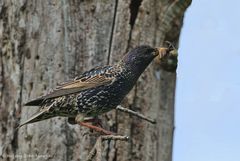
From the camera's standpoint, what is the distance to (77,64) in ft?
23.3

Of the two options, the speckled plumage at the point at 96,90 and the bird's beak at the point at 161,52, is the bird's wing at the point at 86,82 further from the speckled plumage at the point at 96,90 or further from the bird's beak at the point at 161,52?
the bird's beak at the point at 161,52

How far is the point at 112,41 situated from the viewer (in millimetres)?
7215

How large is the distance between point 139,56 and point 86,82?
38cm

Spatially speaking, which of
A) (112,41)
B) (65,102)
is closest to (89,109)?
(65,102)

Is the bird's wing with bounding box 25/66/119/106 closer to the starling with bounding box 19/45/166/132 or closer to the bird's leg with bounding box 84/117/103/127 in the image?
the starling with bounding box 19/45/166/132

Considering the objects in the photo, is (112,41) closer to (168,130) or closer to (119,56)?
(119,56)

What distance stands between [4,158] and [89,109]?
64cm

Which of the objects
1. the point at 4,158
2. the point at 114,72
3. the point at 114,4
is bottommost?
the point at 4,158

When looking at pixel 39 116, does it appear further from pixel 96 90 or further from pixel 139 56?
pixel 139 56

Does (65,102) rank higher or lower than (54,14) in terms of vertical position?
lower

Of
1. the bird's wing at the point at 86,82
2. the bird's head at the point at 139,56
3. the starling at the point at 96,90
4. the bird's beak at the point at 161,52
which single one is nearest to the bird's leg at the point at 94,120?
the starling at the point at 96,90

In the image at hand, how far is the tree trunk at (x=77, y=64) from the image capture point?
696 centimetres

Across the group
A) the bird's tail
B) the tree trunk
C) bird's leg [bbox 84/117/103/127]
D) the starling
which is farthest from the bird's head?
the bird's tail

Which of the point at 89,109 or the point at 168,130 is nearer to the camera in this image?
the point at 89,109
